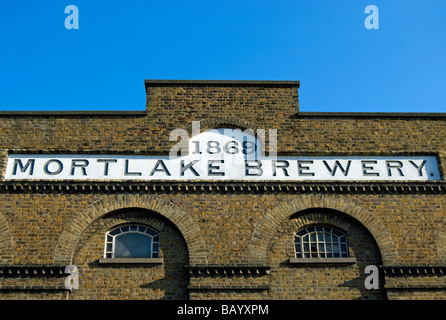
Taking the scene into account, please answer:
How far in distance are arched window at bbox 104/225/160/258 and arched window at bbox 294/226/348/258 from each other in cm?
387

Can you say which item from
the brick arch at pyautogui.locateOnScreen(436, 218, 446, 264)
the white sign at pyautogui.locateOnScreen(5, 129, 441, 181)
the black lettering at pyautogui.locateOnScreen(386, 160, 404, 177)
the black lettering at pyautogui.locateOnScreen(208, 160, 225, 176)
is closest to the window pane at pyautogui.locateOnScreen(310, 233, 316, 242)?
the white sign at pyautogui.locateOnScreen(5, 129, 441, 181)

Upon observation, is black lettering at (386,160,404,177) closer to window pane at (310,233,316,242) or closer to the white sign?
the white sign

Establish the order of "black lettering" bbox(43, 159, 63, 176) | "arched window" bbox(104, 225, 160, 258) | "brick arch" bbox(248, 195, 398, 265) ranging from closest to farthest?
"brick arch" bbox(248, 195, 398, 265), "arched window" bbox(104, 225, 160, 258), "black lettering" bbox(43, 159, 63, 176)

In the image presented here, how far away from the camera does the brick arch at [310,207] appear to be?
1406cm

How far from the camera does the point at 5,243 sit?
45.8 feet

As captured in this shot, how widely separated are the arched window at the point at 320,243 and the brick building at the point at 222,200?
0.03m

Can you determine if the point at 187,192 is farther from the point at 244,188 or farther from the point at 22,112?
the point at 22,112

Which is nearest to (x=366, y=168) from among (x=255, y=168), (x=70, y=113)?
(x=255, y=168)

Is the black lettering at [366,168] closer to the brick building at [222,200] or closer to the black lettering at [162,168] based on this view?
the brick building at [222,200]

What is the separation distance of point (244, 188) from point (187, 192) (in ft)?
5.17

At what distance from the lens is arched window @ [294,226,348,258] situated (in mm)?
14336

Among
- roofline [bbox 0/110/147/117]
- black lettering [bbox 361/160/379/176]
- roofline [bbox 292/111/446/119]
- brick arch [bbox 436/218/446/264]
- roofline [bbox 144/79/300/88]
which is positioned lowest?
brick arch [bbox 436/218/446/264]

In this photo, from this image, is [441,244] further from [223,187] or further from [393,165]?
[223,187]
